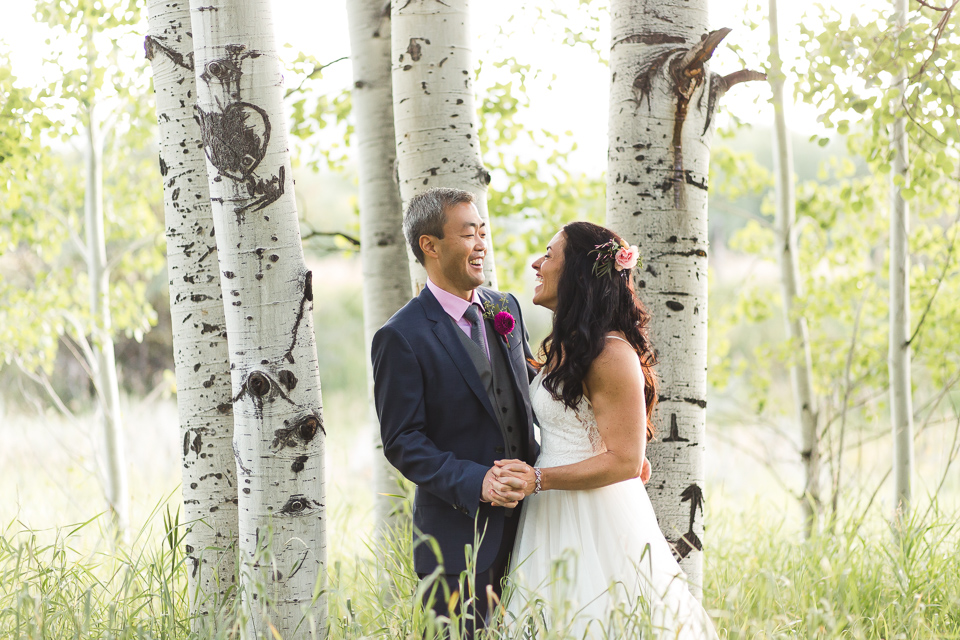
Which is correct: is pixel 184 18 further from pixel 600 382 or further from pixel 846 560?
pixel 846 560

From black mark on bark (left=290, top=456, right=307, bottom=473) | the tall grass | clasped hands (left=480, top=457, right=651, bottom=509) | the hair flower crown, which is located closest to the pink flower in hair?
the hair flower crown

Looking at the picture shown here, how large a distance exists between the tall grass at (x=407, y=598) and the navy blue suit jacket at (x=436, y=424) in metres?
0.22

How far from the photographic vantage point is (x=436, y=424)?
7.36ft

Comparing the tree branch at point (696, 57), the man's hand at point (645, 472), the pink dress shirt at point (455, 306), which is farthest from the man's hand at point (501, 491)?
the tree branch at point (696, 57)

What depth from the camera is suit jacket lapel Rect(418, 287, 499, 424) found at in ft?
7.31

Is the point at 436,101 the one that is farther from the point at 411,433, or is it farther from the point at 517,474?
the point at 517,474

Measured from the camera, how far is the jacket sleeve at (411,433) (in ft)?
6.86

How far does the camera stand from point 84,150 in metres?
5.96

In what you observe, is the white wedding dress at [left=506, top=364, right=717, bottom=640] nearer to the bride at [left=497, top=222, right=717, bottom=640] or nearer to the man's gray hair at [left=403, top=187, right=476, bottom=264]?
the bride at [left=497, top=222, right=717, bottom=640]

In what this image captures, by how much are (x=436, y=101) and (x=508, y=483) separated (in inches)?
62.1

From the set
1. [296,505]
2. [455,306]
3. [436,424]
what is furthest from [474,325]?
[296,505]

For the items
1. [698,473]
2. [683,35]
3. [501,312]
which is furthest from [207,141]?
[698,473]

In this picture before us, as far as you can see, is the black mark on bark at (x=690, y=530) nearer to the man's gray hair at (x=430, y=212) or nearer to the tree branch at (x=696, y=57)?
the man's gray hair at (x=430, y=212)

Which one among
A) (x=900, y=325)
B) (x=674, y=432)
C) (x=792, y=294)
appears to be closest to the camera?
(x=674, y=432)
